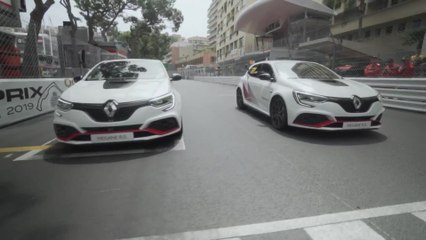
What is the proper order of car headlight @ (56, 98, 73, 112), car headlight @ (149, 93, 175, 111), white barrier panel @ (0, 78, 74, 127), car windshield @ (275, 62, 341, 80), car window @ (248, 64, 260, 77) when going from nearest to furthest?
car headlight @ (56, 98, 73, 112) < car headlight @ (149, 93, 175, 111) < car windshield @ (275, 62, 341, 80) < white barrier panel @ (0, 78, 74, 127) < car window @ (248, 64, 260, 77)

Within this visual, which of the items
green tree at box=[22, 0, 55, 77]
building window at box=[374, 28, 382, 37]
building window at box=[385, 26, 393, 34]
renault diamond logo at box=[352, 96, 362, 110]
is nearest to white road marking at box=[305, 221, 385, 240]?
renault diamond logo at box=[352, 96, 362, 110]

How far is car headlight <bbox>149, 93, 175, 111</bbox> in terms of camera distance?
458cm

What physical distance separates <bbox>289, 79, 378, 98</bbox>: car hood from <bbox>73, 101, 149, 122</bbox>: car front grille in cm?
303

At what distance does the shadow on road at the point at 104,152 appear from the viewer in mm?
4340

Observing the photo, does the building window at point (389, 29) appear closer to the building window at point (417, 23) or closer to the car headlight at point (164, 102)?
the building window at point (417, 23)

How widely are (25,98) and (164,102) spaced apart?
18.5 ft

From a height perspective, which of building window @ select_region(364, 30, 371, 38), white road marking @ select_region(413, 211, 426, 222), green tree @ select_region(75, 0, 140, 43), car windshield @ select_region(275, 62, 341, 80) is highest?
green tree @ select_region(75, 0, 140, 43)

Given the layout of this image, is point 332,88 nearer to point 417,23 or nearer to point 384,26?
point 417,23

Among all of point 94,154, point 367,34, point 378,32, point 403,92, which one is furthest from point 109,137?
point 367,34

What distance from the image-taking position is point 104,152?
15.2 ft

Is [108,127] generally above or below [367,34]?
below

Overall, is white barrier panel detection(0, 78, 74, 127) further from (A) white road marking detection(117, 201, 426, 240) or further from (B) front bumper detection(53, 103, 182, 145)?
(A) white road marking detection(117, 201, 426, 240)

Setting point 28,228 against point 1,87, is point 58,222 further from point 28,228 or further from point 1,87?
point 1,87

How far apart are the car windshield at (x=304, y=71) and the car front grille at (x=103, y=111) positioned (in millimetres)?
3480
